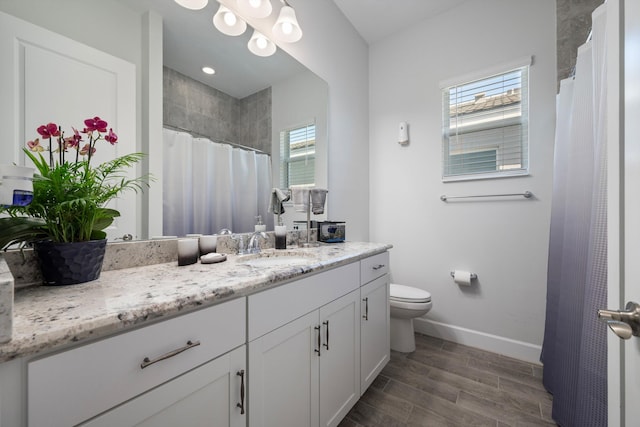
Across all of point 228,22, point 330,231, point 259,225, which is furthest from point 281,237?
point 228,22

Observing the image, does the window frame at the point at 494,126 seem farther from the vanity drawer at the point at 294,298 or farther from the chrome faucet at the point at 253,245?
the chrome faucet at the point at 253,245

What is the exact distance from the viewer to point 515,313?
1946mm

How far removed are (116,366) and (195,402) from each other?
0.24 meters

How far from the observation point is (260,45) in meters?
1.58

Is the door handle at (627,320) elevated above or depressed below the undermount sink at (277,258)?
above

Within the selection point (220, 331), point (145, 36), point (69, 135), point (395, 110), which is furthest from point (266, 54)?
point (220, 331)

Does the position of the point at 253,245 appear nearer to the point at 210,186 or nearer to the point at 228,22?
the point at 210,186

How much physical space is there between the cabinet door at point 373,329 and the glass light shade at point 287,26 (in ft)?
5.30

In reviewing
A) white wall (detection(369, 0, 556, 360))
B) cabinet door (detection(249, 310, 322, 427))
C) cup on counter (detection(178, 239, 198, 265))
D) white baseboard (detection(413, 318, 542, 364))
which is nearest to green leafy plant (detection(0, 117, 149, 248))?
cup on counter (detection(178, 239, 198, 265))

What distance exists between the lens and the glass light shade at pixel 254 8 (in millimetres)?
1413

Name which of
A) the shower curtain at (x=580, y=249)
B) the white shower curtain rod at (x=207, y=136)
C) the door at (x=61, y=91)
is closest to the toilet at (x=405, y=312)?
the shower curtain at (x=580, y=249)

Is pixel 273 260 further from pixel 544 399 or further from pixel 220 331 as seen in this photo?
pixel 544 399

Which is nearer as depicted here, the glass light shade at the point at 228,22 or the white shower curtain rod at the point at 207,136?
the white shower curtain rod at the point at 207,136

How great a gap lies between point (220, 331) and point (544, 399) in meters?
1.93
